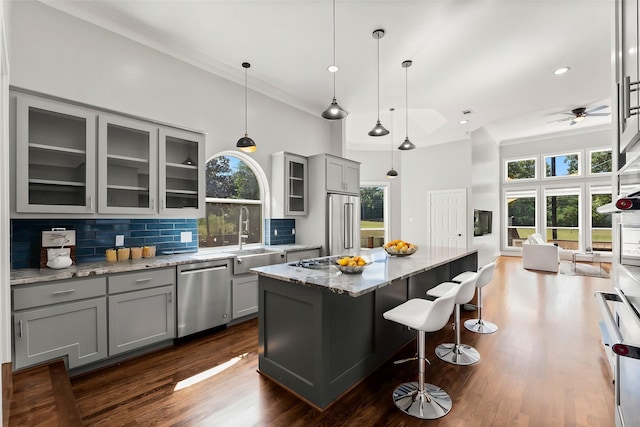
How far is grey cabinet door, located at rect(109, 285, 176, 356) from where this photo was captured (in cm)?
260

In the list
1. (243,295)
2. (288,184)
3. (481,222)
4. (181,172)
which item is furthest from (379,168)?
(181,172)

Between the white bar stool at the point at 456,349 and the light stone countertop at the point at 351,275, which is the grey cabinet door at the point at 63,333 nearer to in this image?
the light stone countertop at the point at 351,275

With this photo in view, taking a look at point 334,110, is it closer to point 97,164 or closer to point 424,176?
point 97,164

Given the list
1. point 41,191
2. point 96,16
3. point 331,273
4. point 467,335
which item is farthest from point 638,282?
point 96,16

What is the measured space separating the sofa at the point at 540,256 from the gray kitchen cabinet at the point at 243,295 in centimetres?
675

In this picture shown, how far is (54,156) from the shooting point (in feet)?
8.42

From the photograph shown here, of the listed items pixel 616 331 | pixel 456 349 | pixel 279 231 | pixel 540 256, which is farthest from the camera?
pixel 540 256

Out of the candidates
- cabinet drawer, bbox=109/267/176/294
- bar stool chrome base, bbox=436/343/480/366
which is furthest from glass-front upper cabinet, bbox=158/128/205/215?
bar stool chrome base, bbox=436/343/480/366

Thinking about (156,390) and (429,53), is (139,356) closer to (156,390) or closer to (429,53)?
(156,390)

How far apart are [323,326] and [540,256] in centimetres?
712

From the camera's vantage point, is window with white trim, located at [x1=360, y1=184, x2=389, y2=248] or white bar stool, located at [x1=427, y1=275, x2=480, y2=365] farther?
window with white trim, located at [x1=360, y1=184, x2=389, y2=248]

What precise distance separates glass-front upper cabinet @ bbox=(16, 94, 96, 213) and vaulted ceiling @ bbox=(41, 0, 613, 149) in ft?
3.57

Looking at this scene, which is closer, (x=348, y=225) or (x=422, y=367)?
(x=422, y=367)

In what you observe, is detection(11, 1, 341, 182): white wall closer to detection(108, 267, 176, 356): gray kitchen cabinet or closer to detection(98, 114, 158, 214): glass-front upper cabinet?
detection(98, 114, 158, 214): glass-front upper cabinet
